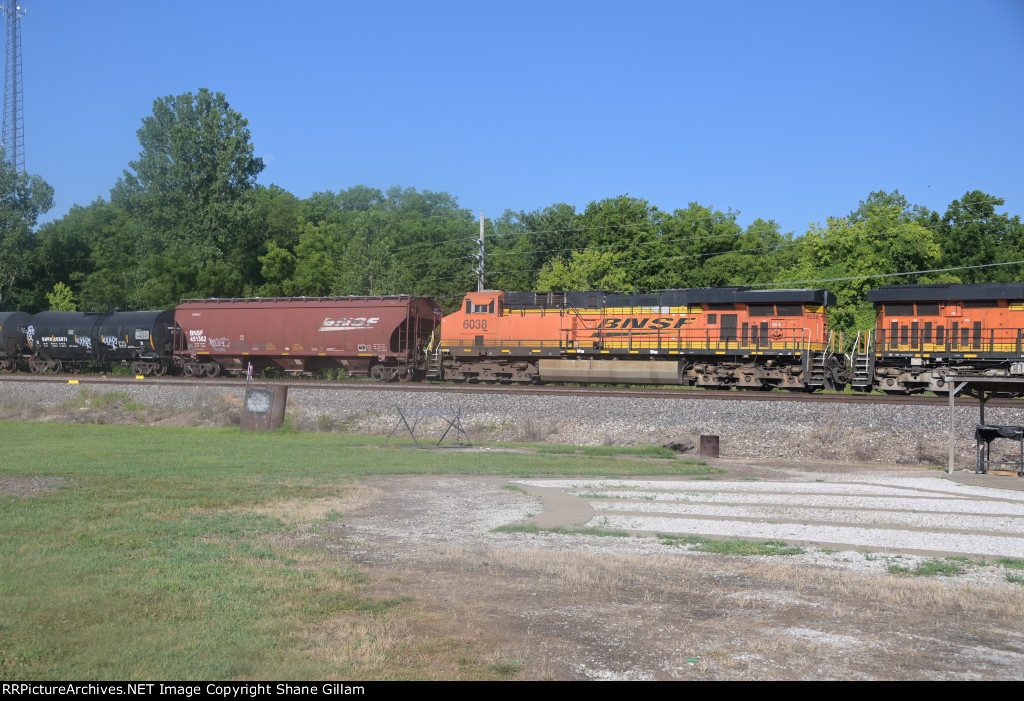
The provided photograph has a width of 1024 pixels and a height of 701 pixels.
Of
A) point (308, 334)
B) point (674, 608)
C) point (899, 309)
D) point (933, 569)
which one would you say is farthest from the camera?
point (308, 334)

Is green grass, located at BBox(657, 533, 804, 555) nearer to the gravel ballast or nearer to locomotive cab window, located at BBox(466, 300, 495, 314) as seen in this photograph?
the gravel ballast

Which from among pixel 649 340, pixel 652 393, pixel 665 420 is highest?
pixel 649 340

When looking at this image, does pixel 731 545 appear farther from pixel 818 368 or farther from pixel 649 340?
pixel 649 340

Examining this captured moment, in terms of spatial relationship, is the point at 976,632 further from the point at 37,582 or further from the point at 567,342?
the point at 567,342

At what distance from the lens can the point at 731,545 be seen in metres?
10.2

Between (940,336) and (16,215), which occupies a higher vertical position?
(16,215)

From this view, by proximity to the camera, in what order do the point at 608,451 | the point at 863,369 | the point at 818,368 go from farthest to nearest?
the point at 818,368 < the point at 863,369 < the point at 608,451

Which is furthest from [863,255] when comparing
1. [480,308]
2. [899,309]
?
[480,308]

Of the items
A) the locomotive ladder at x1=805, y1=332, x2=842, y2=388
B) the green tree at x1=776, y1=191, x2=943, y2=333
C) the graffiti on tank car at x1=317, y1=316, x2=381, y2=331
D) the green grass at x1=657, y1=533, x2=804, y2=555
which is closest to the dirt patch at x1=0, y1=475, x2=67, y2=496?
the green grass at x1=657, y1=533, x2=804, y2=555

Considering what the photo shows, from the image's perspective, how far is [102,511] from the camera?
11.3m

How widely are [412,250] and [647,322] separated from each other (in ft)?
172

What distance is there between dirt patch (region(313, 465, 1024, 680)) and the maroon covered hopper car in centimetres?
2494

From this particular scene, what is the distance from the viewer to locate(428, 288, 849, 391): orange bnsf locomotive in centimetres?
2966

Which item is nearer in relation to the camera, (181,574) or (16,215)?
(181,574)
